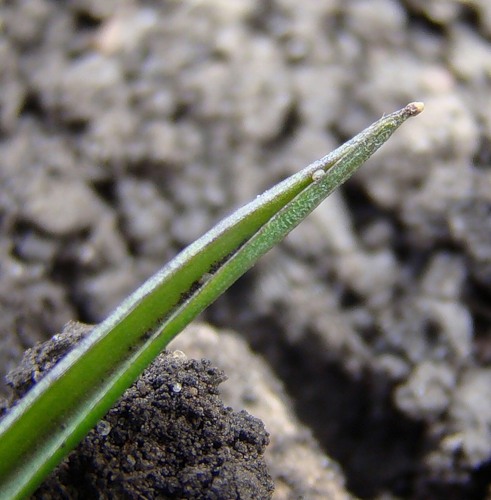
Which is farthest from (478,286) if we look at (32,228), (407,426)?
(32,228)

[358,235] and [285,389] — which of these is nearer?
[285,389]

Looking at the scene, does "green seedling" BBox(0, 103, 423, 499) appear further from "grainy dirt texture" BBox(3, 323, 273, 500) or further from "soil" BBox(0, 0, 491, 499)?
"soil" BBox(0, 0, 491, 499)

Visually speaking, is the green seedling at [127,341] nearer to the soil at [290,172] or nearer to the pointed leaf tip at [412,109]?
the pointed leaf tip at [412,109]

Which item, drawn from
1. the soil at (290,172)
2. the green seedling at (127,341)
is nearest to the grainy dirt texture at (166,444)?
the green seedling at (127,341)

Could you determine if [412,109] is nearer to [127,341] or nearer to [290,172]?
[127,341]

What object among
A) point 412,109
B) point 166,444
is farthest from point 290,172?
point 166,444

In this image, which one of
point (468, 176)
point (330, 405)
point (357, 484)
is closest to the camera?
point (357, 484)

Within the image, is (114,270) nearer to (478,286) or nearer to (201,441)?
(201,441)
